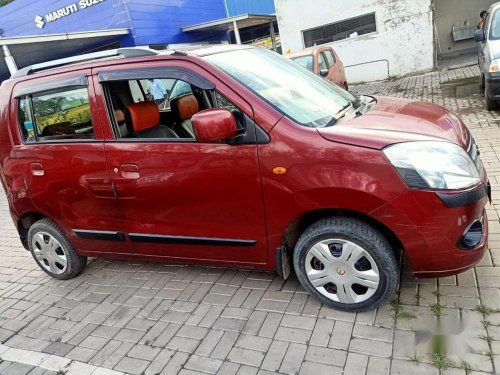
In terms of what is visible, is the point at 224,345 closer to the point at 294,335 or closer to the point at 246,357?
the point at 246,357

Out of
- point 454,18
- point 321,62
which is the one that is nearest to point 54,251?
point 321,62

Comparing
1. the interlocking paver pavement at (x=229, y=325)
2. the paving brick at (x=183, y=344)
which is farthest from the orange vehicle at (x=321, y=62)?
the paving brick at (x=183, y=344)

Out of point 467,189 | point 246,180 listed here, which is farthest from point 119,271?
point 467,189

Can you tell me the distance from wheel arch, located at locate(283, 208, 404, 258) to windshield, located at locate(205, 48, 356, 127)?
0.60 meters

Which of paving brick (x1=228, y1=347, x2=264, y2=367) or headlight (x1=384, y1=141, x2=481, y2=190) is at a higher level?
headlight (x1=384, y1=141, x2=481, y2=190)

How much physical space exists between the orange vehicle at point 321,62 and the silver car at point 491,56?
2992 mm

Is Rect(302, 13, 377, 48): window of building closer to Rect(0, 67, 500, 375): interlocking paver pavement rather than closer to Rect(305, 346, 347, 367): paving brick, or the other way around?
Rect(0, 67, 500, 375): interlocking paver pavement

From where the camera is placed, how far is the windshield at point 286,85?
2.92 meters

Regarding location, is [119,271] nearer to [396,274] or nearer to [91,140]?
[91,140]

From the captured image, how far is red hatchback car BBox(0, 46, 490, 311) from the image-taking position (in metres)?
2.54

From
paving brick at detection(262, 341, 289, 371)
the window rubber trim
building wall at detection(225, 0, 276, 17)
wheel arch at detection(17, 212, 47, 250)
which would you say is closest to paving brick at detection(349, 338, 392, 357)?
paving brick at detection(262, 341, 289, 371)

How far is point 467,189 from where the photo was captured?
8.13 feet

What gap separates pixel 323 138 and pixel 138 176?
148 centimetres

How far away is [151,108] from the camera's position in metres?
3.64
